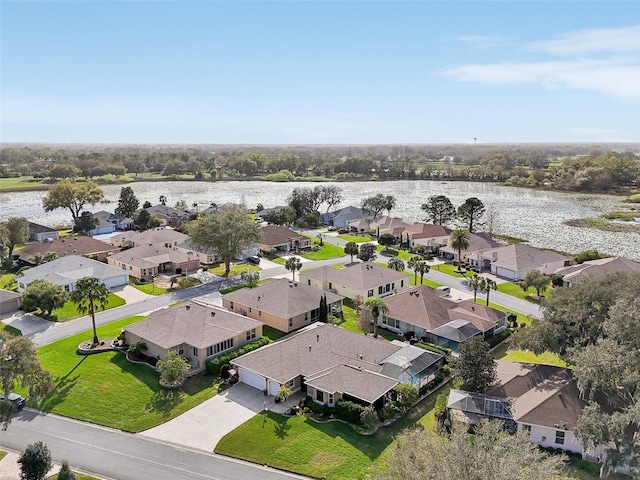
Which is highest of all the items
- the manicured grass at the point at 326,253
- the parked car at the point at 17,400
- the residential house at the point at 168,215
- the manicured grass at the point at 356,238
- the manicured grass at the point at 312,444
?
the residential house at the point at 168,215

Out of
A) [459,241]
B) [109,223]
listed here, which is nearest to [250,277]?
[459,241]

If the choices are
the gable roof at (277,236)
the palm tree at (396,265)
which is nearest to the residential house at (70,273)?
the gable roof at (277,236)

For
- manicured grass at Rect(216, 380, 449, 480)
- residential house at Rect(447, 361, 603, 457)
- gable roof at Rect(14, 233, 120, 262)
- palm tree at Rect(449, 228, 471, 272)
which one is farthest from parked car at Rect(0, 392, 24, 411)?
palm tree at Rect(449, 228, 471, 272)

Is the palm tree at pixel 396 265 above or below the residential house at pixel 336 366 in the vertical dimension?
above

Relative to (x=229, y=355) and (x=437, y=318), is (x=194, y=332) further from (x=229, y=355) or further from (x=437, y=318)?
(x=437, y=318)

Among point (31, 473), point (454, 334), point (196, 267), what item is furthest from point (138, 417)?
point (196, 267)

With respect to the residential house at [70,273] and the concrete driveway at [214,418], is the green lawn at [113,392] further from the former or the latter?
the residential house at [70,273]

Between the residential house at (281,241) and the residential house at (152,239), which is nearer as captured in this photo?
the residential house at (152,239)
